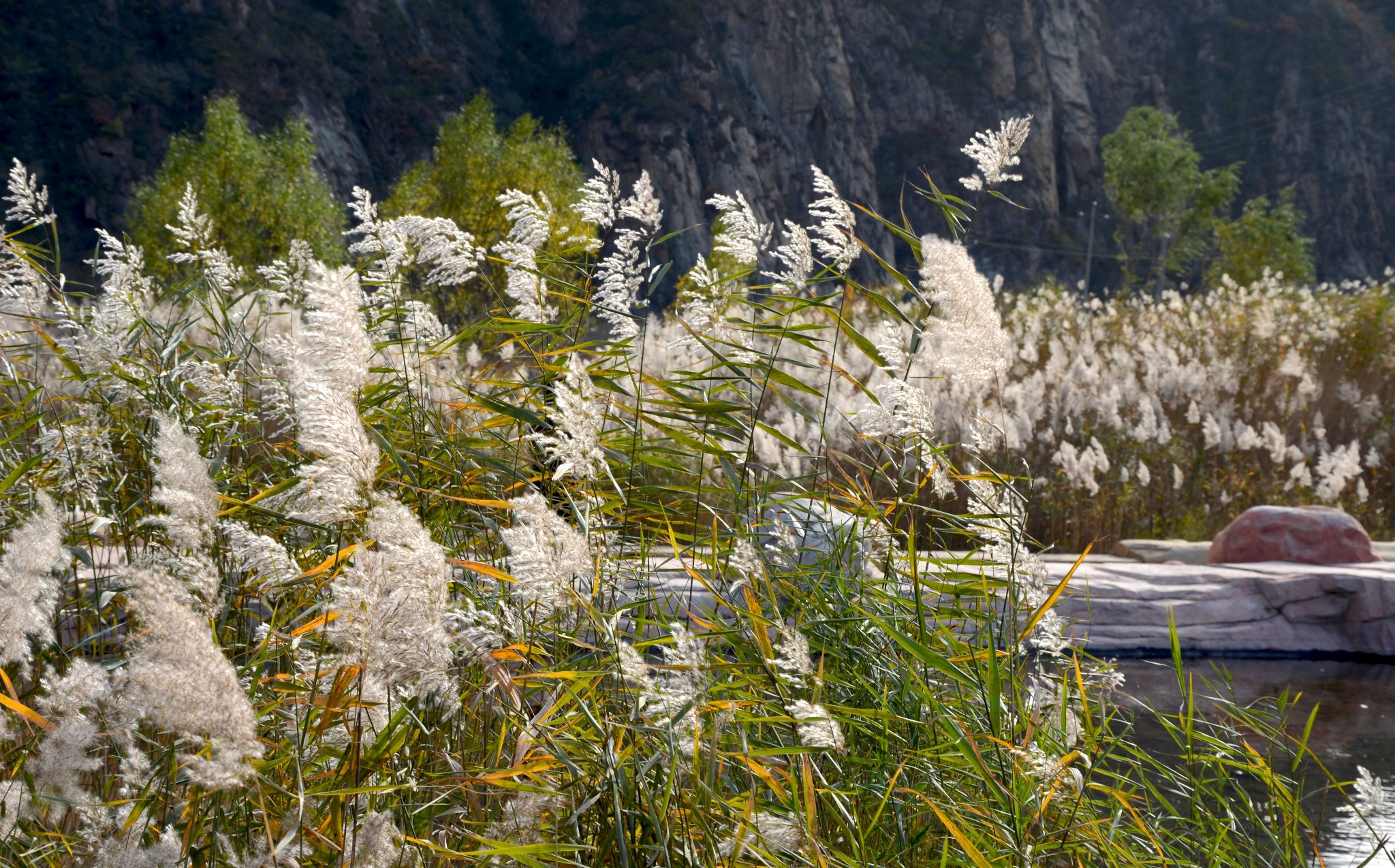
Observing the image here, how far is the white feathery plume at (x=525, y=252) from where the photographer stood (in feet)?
7.07

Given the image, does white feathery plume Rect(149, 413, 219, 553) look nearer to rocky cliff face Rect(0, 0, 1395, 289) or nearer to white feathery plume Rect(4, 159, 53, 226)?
white feathery plume Rect(4, 159, 53, 226)

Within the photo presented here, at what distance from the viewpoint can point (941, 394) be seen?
19.7ft

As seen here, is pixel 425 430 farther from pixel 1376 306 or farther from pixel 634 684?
pixel 1376 306

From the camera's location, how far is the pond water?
2941 millimetres

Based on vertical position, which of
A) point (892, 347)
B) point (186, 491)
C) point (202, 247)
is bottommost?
point (186, 491)

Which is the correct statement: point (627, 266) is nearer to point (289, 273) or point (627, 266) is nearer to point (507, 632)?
point (507, 632)

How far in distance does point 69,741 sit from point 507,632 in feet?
1.98

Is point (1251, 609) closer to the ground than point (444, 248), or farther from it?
closer to the ground

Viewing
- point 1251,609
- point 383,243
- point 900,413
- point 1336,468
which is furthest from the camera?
point 1336,468

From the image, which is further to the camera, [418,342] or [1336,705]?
[1336,705]

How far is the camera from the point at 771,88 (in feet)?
157

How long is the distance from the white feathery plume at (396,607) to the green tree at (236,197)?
1800cm

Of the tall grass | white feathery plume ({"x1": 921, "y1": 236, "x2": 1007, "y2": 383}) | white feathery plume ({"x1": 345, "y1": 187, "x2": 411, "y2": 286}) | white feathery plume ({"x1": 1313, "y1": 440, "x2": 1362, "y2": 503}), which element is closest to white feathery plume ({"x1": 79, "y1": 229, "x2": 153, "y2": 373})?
the tall grass

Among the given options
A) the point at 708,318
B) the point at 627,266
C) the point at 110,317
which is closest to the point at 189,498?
the point at 627,266
